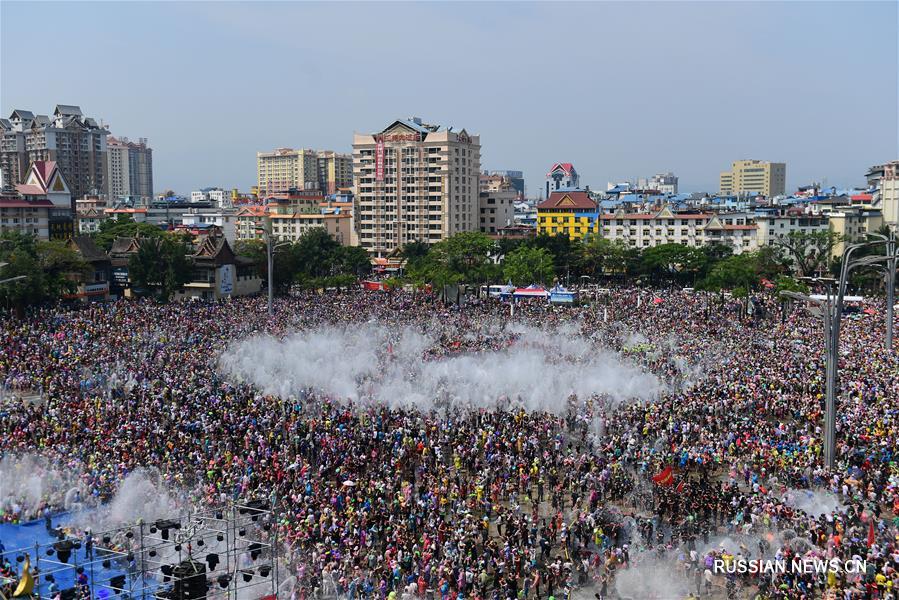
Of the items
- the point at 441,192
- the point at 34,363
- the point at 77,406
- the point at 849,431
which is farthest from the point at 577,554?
the point at 441,192

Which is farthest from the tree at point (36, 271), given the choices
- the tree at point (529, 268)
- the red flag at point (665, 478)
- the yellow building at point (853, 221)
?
the yellow building at point (853, 221)

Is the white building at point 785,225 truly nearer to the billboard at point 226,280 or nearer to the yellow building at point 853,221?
the yellow building at point 853,221

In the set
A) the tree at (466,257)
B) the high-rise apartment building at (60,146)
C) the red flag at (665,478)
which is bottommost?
the red flag at (665,478)

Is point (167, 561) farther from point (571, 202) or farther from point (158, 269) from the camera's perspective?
point (571, 202)

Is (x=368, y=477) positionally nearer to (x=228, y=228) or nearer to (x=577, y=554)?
(x=577, y=554)

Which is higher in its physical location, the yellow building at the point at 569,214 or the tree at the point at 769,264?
the yellow building at the point at 569,214

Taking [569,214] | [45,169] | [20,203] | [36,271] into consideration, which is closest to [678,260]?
[569,214]
